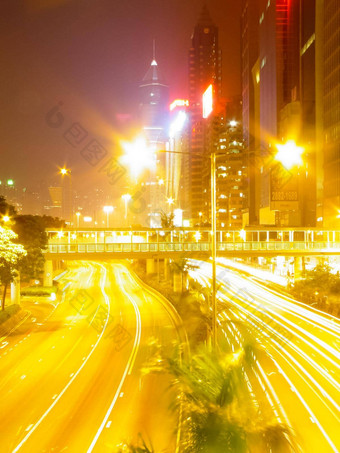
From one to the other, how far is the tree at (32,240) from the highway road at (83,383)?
4150mm

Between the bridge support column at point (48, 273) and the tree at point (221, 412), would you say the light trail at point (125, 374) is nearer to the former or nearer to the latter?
the tree at point (221, 412)

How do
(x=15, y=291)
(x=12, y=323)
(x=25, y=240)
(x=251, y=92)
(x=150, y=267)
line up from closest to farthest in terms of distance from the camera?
(x=12, y=323), (x=15, y=291), (x=25, y=240), (x=150, y=267), (x=251, y=92)

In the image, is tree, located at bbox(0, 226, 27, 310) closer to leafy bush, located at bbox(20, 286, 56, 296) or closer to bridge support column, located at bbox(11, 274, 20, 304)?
bridge support column, located at bbox(11, 274, 20, 304)

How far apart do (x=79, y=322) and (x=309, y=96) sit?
9755cm

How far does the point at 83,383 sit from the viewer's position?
78.1ft

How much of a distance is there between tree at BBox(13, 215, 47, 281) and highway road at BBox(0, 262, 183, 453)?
4.15 metres

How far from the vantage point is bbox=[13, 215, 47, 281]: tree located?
152 ft

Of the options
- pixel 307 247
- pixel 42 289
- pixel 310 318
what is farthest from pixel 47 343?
pixel 307 247

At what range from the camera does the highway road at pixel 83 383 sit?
1709 centimetres

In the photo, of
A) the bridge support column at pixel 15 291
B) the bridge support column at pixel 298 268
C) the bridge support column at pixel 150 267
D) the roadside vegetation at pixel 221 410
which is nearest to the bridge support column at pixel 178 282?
the bridge support column at pixel 298 268

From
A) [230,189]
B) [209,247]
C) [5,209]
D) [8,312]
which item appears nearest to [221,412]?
[8,312]

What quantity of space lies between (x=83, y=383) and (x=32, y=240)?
2604 centimetres

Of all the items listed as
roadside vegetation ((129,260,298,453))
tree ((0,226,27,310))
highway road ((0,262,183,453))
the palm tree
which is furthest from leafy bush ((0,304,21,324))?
the palm tree

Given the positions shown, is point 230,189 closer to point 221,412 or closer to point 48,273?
point 48,273
